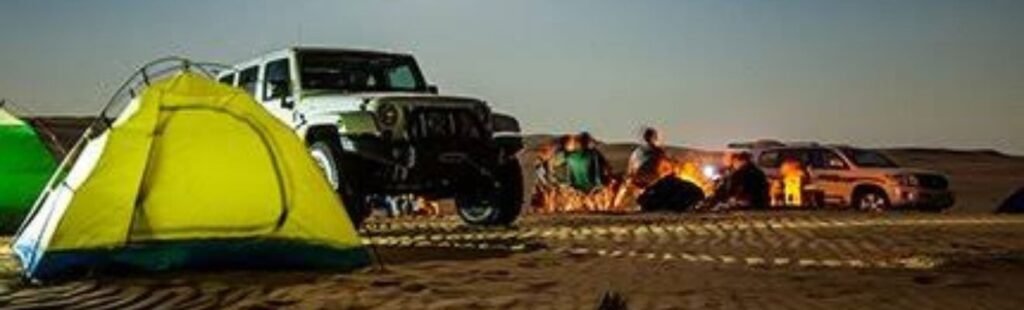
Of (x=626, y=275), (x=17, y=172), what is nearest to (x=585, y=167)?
(x=17, y=172)

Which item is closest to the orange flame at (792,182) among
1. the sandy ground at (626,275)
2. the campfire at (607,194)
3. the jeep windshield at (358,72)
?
the campfire at (607,194)

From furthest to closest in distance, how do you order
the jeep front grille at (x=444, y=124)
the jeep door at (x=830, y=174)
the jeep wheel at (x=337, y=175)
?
1. the jeep door at (x=830, y=174)
2. the jeep front grille at (x=444, y=124)
3. the jeep wheel at (x=337, y=175)

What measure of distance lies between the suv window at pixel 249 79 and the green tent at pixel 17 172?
252 cm

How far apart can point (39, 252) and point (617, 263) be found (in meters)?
4.40

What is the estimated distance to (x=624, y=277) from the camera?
9.64 m

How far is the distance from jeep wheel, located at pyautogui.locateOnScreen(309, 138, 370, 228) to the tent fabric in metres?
3.97

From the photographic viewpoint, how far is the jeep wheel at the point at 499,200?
16.3 m

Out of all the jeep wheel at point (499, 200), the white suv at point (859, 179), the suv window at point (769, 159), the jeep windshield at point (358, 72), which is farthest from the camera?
the suv window at point (769, 159)

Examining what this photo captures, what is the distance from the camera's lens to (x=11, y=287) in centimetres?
916

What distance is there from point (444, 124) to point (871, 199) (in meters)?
12.7

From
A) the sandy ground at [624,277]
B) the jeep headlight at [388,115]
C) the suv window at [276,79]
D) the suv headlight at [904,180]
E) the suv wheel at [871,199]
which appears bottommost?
the sandy ground at [624,277]

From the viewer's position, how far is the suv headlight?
25.2 m

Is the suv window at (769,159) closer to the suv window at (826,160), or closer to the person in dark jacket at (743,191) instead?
the suv window at (826,160)

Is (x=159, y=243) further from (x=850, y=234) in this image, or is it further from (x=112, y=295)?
(x=850, y=234)
